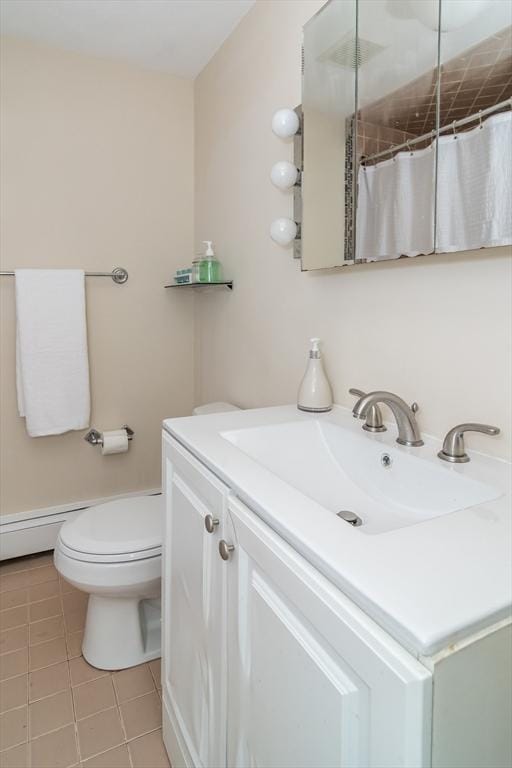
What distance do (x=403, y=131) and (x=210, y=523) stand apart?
965 millimetres

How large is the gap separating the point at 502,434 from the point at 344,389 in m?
0.50

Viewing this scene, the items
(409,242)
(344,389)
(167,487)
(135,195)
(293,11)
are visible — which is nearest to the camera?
(409,242)

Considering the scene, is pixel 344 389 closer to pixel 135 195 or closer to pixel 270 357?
pixel 270 357

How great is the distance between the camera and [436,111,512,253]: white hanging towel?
862 mm

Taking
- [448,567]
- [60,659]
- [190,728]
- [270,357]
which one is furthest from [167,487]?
[60,659]

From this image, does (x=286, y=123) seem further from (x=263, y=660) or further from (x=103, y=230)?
(x=263, y=660)

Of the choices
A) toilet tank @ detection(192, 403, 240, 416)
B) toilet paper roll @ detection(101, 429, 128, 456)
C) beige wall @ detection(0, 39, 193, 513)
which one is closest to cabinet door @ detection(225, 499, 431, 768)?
toilet tank @ detection(192, 403, 240, 416)

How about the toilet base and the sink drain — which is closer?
the sink drain

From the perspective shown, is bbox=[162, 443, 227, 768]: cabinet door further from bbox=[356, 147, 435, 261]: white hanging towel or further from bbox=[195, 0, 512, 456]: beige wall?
bbox=[356, 147, 435, 261]: white hanging towel

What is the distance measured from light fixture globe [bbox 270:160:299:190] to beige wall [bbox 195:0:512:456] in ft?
0.40

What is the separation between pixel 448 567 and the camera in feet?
1.73

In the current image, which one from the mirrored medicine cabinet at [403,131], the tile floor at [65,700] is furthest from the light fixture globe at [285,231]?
the tile floor at [65,700]

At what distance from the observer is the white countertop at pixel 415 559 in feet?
1.49

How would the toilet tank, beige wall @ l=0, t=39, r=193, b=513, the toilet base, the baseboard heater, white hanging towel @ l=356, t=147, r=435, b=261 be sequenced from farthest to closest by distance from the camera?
1. the baseboard heater
2. beige wall @ l=0, t=39, r=193, b=513
3. the toilet tank
4. the toilet base
5. white hanging towel @ l=356, t=147, r=435, b=261
